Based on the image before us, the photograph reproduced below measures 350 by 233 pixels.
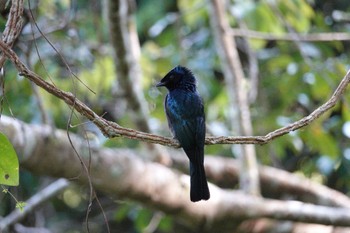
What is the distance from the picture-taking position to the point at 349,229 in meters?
5.76

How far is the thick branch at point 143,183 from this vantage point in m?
3.92

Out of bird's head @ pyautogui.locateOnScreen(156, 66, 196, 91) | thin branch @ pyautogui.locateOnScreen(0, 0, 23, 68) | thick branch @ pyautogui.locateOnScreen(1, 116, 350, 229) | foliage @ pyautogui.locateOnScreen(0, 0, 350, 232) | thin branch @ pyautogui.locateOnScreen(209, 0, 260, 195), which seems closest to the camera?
thin branch @ pyautogui.locateOnScreen(0, 0, 23, 68)

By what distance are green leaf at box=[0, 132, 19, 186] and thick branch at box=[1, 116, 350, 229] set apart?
57.5 inches

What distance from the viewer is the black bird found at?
3.65 meters

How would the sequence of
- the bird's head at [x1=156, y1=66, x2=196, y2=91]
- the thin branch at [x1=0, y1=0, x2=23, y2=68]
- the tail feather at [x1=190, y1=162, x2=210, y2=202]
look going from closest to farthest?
the thin branch at [x1=0, y1=0, x2=23, y2=68] → the tail feather at [x1=190, y1=162, x2=210, y2=202] → the bird's head at [x1=156, y1=66, x2=196, y2=91]

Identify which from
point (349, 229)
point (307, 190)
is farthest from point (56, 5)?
point (349, 229)

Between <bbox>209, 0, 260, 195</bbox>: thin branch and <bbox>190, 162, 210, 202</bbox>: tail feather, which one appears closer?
<bbox>190, 162, 210, 202</bbox>: tail feather

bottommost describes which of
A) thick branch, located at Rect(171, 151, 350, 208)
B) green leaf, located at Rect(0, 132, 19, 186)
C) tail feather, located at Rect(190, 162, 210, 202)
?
green leaf, located at Rect(0, 132, 19, 186)

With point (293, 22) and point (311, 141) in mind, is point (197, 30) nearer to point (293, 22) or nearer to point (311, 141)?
point (293, 22)

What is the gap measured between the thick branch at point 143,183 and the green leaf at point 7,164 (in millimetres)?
1461

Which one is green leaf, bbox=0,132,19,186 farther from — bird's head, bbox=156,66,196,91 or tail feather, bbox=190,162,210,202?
bird's head, bbox=156,66,196,91

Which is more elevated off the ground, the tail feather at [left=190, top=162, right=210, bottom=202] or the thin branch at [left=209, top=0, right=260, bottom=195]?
the thin branch at [left=209, top=0, right=260, bottom=195]

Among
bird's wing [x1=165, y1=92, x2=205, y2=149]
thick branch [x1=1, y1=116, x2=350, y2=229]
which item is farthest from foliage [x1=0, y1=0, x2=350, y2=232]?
bird's wing [x1=165, y1=92, x2=205, y2=149]

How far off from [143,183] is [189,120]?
0.76 m
